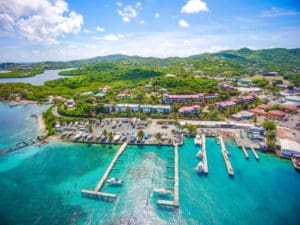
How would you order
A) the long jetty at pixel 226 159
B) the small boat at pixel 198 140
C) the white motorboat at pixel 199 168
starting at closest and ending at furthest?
the long jetty at pixel 226 159 → the white motorboat at pixel 199 168 → the small boat at pixel 198 140

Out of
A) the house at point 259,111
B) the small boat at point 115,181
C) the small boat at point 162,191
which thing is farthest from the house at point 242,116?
the small boat at point 115,181

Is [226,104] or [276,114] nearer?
[276,114]

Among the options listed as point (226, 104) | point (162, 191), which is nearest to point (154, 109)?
point (226, 104)

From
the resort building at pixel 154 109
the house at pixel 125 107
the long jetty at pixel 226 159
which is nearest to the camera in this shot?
the long jetty at pixel 226 159

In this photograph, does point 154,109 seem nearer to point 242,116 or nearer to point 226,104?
point 226,104

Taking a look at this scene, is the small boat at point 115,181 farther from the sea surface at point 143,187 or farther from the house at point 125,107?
the house at point 125,107

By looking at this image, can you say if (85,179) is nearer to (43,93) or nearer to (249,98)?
(249,98)

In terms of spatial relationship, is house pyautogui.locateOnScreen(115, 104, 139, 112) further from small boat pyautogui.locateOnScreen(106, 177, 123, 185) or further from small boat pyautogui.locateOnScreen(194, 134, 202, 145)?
small boat pyautogui.locateOnScreen(106, 177, 123, 185)

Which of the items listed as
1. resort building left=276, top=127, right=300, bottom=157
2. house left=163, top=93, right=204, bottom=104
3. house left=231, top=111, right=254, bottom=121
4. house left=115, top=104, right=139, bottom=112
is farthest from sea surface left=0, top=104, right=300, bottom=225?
house left=163, top=93, right=204, bottom=104

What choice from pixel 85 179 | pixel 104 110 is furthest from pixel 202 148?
pixel 104 110
